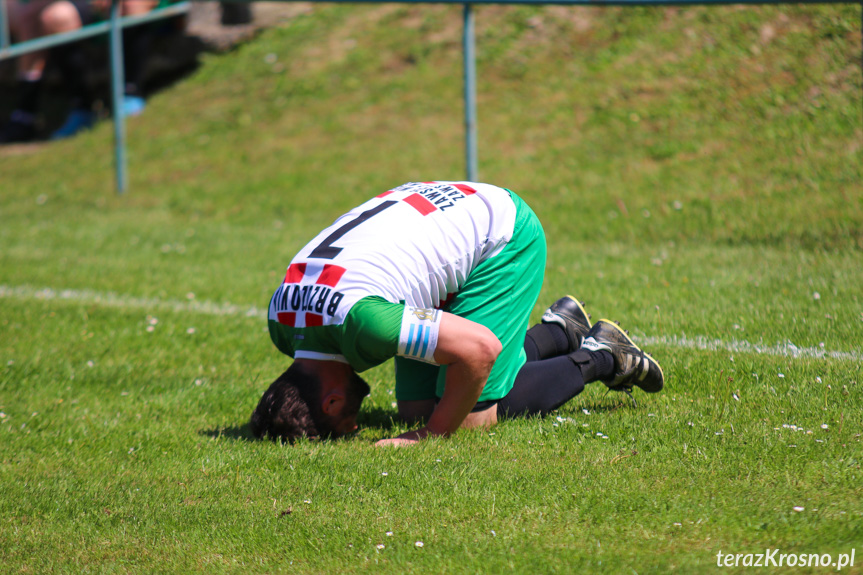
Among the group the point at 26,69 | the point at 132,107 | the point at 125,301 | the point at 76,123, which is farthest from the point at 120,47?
the point at 125,301

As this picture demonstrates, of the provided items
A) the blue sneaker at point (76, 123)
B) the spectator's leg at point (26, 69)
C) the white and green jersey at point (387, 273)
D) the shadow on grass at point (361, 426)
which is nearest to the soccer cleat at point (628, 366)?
the white and green jersey at point (387, 273)

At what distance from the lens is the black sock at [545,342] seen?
4355 millimetres

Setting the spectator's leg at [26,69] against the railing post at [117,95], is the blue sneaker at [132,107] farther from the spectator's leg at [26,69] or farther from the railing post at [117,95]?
the railing post at [117,95]

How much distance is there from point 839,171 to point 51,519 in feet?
23.7

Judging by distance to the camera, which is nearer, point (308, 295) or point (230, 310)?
point (308, 295)

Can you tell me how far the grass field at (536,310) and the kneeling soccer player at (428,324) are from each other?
163mm

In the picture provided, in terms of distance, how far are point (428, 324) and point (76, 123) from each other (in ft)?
42.4

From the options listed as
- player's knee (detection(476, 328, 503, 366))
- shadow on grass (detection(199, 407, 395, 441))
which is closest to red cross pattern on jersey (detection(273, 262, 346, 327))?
player's knee (detection(476, 328, 503, 366))

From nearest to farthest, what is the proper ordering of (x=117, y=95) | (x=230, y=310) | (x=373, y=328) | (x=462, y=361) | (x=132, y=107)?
(x=373, y=328), (x=462, y=361), (x=230, y=310), (x=117, y=95), (x=132, y=107)

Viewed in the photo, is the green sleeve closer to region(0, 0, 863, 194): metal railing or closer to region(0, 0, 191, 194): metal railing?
region(0, 0, 863, 194): metal railing

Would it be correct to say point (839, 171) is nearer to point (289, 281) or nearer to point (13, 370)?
point (289, 281)

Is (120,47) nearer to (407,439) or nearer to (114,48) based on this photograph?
(114,48)

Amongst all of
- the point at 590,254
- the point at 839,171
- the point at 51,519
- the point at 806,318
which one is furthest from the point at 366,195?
the point at 51,519

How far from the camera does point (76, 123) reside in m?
14.4
